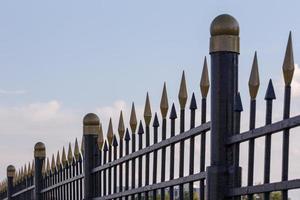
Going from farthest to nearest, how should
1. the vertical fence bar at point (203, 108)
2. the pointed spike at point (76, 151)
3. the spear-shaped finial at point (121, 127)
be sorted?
the pointed spike at point (76, 151)
the spear-shaped finial at point (121, 127)
the vertical fence bar at point (203, 108)

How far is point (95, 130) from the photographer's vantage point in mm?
8641

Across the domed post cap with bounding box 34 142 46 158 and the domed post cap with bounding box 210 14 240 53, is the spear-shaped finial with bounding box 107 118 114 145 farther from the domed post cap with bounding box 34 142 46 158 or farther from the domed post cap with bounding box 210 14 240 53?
the domed post cap with bounding box 34 142 46 158

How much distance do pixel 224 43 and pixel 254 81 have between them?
443 mm

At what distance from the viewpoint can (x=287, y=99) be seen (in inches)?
177

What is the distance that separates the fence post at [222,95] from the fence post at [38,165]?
690 cm

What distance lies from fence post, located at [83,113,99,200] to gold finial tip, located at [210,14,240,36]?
11.7 ft

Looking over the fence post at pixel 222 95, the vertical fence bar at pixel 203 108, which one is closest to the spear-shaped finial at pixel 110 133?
the vertical fence bar at pixel 203 108

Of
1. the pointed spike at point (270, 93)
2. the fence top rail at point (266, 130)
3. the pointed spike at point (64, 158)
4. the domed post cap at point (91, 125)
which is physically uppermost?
the domed post cap at point (91, 125)

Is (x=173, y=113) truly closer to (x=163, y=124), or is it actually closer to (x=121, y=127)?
(x=163, y=124)

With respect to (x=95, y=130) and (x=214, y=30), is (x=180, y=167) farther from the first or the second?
(x=95, y=130)

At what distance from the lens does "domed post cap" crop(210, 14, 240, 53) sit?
5207 mm

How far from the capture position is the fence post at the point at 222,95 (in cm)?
514

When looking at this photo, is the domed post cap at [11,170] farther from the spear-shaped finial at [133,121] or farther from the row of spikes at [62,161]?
the spear-shaped finial at [133,121]

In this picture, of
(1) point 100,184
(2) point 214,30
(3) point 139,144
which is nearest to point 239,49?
(2) point 214,30
